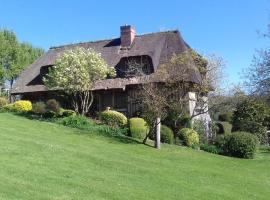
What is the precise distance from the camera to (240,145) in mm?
24688

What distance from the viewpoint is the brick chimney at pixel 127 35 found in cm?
3694

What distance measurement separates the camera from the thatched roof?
33.8 metres

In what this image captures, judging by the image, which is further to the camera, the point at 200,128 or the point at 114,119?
the point at 200,128

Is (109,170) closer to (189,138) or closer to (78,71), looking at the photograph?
(189,138)

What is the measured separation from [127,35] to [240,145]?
15729 millimetres

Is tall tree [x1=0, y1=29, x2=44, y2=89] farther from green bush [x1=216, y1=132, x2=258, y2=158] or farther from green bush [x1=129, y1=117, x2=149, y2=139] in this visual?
green bush [x1=216, y1=132, x2=258, y2=158]

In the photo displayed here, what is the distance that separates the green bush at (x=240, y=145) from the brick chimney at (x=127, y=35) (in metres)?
14.4

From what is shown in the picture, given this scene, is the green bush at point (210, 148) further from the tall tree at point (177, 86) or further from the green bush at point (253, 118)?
the green bush at point (253, 118)

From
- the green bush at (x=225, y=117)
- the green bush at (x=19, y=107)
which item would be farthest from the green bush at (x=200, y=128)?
the green bush at (x=225, y=117)

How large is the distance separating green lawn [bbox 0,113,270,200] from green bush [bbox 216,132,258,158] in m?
1.24

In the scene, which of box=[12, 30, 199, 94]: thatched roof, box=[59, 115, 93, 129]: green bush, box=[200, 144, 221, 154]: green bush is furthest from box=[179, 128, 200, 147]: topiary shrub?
box=[59, 115, 93, 129]: green bush

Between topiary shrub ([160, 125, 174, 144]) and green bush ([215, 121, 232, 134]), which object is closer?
topiary shrub ([160, 125, 174, 144])

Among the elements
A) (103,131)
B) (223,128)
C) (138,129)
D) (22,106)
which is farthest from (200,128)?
(22,106)

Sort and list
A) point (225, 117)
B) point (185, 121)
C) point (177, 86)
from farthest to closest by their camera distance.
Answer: point (225, 117)
point (185, 121)
point (177, 86)
